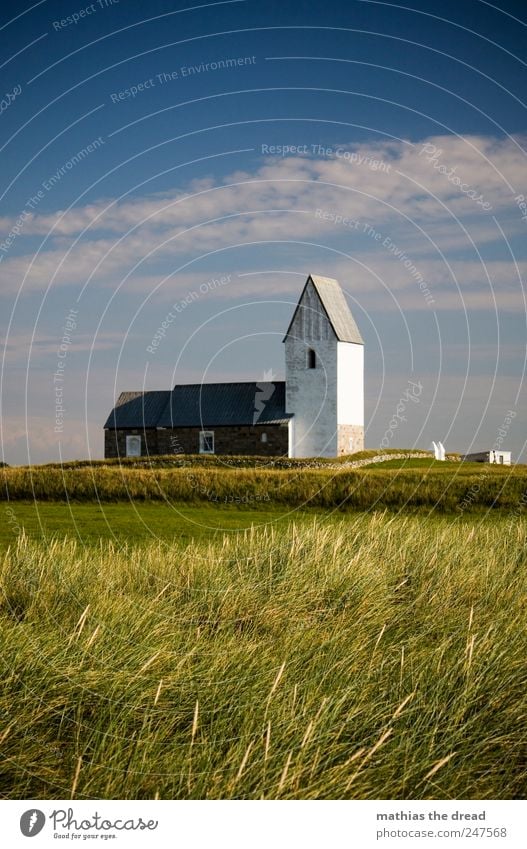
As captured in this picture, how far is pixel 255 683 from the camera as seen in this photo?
5.97 meters

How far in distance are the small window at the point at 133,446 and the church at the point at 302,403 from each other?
0.95 metres

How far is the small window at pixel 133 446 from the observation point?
54031 mm

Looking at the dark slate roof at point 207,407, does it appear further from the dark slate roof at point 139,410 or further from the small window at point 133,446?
the small window at point 133,446

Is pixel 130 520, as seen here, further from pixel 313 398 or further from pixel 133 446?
pixel 133 446

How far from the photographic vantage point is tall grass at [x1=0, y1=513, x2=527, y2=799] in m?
4.93

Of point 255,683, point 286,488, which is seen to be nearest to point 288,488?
point 286,488

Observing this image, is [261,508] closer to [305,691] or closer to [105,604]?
[105,604]

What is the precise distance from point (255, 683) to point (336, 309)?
44.3m

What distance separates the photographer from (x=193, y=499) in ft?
68.5

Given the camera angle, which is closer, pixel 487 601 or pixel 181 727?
pixel 181 727
